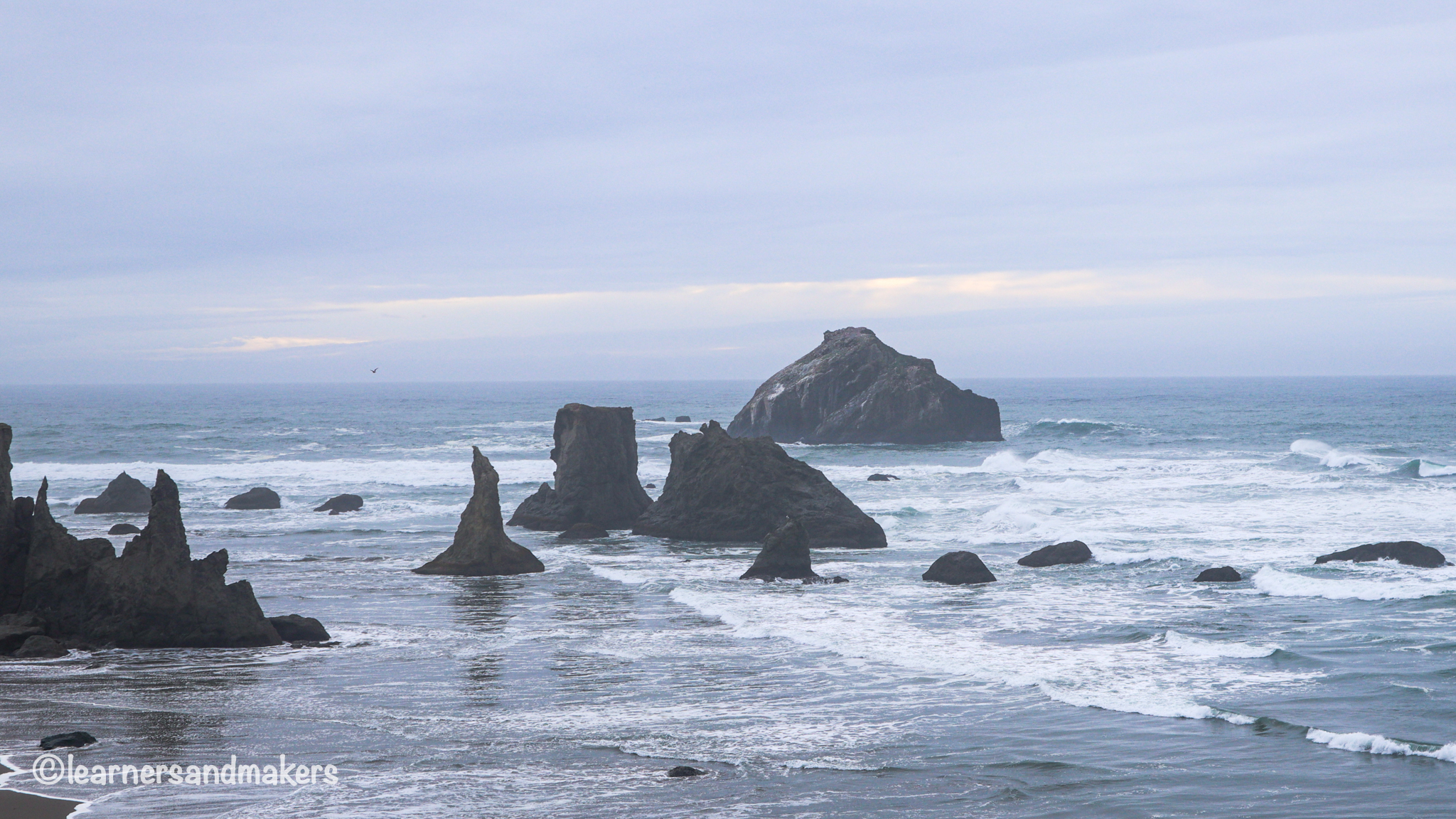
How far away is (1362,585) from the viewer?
81.3 feet

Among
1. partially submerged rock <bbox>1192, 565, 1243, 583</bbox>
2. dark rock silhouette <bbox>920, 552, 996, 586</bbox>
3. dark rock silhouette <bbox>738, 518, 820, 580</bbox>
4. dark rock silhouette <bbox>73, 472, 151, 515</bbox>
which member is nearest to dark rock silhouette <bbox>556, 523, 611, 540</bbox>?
dark rock silhouette <bbox>738, 518, 820, 580</bbox>

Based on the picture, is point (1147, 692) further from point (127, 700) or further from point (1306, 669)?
point (127, 700)

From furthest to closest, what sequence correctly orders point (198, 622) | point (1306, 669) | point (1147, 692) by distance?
point (198, 622)
point (1306, 669)
point (1147, 692)

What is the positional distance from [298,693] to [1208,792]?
11.2 m

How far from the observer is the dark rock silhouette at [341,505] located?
45281mm

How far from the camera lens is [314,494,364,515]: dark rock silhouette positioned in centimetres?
4528

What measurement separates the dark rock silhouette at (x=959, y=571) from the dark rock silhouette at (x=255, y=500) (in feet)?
97.8

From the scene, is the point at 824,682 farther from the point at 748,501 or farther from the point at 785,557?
the point at 748,501

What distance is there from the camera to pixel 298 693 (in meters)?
15.8

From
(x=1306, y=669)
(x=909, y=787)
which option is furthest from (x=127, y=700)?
(x=1306, y=669)

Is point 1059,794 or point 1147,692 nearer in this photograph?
point 1059,794

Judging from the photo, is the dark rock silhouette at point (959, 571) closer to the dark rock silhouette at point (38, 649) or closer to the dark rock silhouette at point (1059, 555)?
the dark rock silhouette at point (1059, 555)

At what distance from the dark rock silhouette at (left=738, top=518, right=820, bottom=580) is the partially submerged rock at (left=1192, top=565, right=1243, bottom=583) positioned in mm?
8546

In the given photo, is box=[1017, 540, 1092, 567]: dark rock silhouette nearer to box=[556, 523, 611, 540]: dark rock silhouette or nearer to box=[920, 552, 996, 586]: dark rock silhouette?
box=[920, 552, 996, 586]: dark rock silhouette
